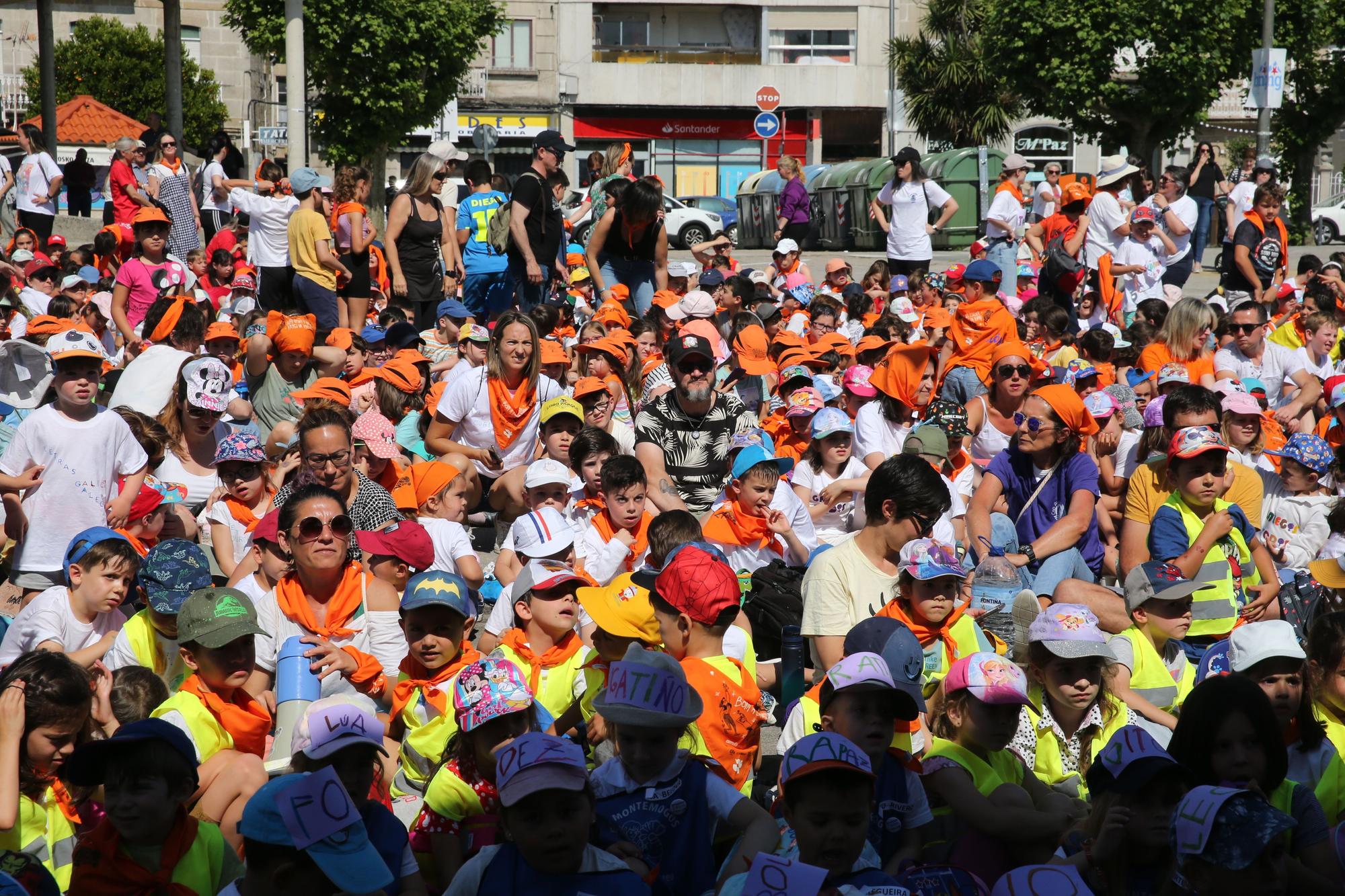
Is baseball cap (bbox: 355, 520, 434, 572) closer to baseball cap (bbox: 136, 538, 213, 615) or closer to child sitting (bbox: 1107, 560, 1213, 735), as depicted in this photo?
baseball cap (bbox: 136, 538, 213, 615)

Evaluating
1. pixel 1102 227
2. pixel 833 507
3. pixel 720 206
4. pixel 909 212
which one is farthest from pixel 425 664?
pixel 720 206

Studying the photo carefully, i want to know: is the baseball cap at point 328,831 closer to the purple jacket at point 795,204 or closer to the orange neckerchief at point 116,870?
the orange neckerchief at point 116,870

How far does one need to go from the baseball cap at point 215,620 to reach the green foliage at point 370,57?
2874 centimetres

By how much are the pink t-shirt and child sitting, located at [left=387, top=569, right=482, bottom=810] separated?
8107 millimetres

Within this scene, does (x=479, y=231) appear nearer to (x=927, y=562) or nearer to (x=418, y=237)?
(x=418, y=237)

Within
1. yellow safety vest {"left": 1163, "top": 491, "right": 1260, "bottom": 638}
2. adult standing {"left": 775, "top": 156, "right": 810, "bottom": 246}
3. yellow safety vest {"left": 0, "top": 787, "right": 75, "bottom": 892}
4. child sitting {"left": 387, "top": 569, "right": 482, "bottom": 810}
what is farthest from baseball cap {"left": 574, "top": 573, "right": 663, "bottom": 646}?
adult standing {"left": 775, "top": 156, "right": 810, "bottom": 246}

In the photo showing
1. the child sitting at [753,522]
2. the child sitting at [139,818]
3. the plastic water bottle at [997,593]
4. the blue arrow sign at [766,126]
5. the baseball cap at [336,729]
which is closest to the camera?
the child sitting at [139,818]

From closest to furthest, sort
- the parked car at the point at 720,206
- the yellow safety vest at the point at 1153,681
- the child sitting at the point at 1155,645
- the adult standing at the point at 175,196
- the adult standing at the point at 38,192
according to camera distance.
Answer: the child sitting at the point at 1155,645, the yellow safety vest at the point at 1153,681, the adult standing at the point at 175,196, the adult standing at the point at 38,192, the parked car at the point at 720,206

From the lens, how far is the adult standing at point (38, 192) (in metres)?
17.9

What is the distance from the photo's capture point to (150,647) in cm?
507

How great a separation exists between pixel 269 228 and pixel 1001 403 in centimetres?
764

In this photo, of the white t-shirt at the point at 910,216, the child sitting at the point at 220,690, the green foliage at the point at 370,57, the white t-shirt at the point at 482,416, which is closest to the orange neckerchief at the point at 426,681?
the child sitting at the point at 220,690

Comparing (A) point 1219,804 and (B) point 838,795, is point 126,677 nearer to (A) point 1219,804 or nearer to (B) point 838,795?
(B) point 838,795

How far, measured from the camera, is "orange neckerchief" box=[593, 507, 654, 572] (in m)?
6.43
